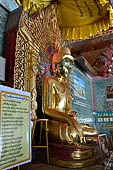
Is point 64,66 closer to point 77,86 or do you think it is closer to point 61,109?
point 61,109

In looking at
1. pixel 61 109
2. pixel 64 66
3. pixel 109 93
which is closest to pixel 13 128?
pixel 61 109

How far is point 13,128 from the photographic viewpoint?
4.17 ft

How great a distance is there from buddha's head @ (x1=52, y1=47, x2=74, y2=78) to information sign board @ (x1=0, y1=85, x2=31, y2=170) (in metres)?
1.86

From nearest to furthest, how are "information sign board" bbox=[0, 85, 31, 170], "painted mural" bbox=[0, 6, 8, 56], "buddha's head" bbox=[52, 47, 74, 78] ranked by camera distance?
"information sign board" bbox=[0, 85, 31, 170]
"painted mural" bbox=[0, 6, 8, 56]
"buddha's head" bbox=[52, 47, 74, 78]

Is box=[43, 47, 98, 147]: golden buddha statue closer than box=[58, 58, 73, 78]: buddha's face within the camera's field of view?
Yes

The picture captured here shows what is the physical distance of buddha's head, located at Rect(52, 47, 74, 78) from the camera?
128 inches

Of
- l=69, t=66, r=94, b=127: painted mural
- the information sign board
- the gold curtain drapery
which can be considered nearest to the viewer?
the information sign board

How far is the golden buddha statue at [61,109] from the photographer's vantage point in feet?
7.47

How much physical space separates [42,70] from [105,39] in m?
1.47

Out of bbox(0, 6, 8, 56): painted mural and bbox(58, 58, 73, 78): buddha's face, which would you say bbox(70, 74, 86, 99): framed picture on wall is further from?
bbox(0, 6, 8, 56): painted mural

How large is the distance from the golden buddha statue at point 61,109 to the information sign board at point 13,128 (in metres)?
0.95

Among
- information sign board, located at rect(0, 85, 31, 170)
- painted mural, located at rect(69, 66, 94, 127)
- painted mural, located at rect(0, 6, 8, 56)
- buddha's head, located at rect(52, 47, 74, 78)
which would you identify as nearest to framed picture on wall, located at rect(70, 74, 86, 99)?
painted mural, located at rect(69, 66, 94, 127)

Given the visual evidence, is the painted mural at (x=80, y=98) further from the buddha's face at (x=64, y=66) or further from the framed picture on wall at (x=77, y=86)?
Result: the buddha's face at (x=64, y=66)

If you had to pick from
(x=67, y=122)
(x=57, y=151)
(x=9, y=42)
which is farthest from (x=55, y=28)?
(x=57, y=151)
